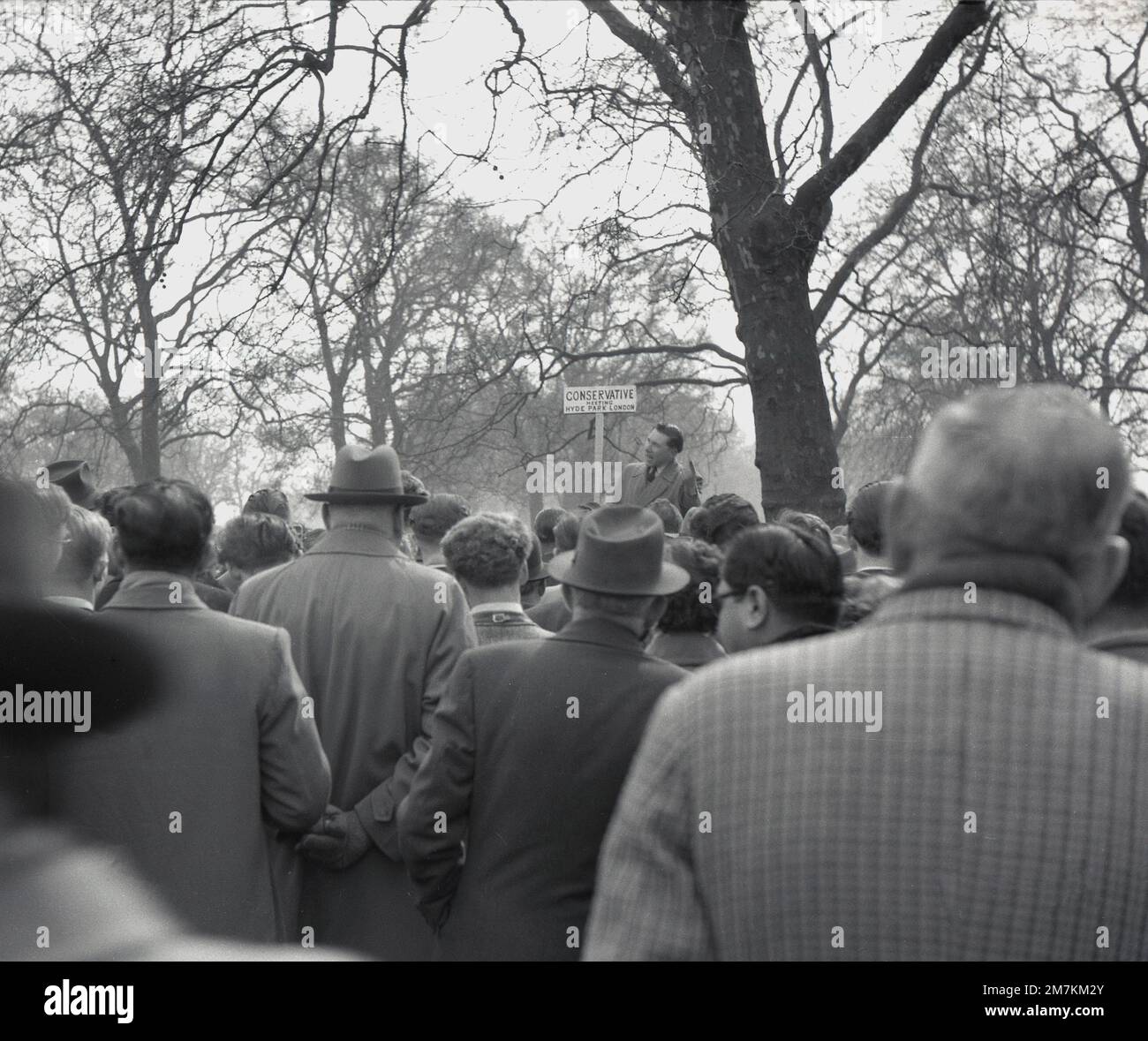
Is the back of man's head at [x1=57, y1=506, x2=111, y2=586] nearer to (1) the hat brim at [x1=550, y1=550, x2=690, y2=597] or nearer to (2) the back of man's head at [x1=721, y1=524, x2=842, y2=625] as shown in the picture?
(1) the hat brim at [x1=550, y1=550, x2=690, y2=597]

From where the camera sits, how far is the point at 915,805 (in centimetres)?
191

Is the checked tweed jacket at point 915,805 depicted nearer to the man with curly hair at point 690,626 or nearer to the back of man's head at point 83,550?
the man with curly hair at point 690,626

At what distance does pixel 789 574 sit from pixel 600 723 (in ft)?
1.88

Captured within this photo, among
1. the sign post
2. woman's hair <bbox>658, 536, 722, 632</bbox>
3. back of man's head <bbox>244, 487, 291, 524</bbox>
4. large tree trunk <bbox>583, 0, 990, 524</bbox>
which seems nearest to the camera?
woman's hair <bbox>658, 536, 722, 632</bbox>

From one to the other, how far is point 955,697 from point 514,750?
1923 mm

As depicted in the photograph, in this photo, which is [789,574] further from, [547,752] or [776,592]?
[547,752]

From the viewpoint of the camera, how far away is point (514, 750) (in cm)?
370

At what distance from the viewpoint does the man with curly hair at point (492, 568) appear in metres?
4.82

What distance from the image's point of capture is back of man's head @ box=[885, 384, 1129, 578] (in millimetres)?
1929

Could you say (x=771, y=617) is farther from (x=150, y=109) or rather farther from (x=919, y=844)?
(x=150, y=109)

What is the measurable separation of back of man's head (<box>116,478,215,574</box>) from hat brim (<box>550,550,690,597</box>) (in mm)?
959

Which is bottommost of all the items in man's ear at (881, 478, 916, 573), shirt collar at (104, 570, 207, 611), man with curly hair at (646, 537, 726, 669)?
man with curly hair at (646, 537, 726, 669)

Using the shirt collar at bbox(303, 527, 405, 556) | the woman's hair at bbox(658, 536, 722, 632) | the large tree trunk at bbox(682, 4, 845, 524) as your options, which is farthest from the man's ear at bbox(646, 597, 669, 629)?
the large tree trunk at bbox(682, 4, 845, 524)
